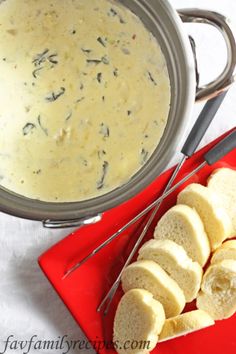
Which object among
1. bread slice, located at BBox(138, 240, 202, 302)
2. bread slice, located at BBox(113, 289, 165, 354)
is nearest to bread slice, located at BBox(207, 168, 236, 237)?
bread slice, located at BBox(138, 240, 202, 302)

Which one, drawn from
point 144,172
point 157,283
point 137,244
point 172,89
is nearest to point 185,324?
point 157,283

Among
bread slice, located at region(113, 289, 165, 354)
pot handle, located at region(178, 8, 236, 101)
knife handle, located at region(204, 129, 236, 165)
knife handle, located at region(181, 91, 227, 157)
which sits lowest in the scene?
bread slice, located at region(113, 289, 165, 354)

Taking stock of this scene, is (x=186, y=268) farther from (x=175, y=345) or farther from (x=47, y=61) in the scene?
(x=47, y=61)

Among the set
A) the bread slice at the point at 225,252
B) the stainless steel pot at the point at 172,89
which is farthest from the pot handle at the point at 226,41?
the bread slice at the point at 225,252

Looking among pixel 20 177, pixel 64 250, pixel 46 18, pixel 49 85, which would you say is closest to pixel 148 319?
pixel 64 250

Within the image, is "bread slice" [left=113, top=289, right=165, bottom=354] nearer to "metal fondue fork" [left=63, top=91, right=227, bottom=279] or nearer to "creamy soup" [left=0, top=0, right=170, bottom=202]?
"metal fondue fork" [left=63, top=91, right=227, bottom=279]

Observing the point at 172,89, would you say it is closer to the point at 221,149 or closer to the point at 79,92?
the point at 79,92

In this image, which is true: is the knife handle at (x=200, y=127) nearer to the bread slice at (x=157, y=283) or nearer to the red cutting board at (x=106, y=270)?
the red cutting board at (x=106, y=270)
